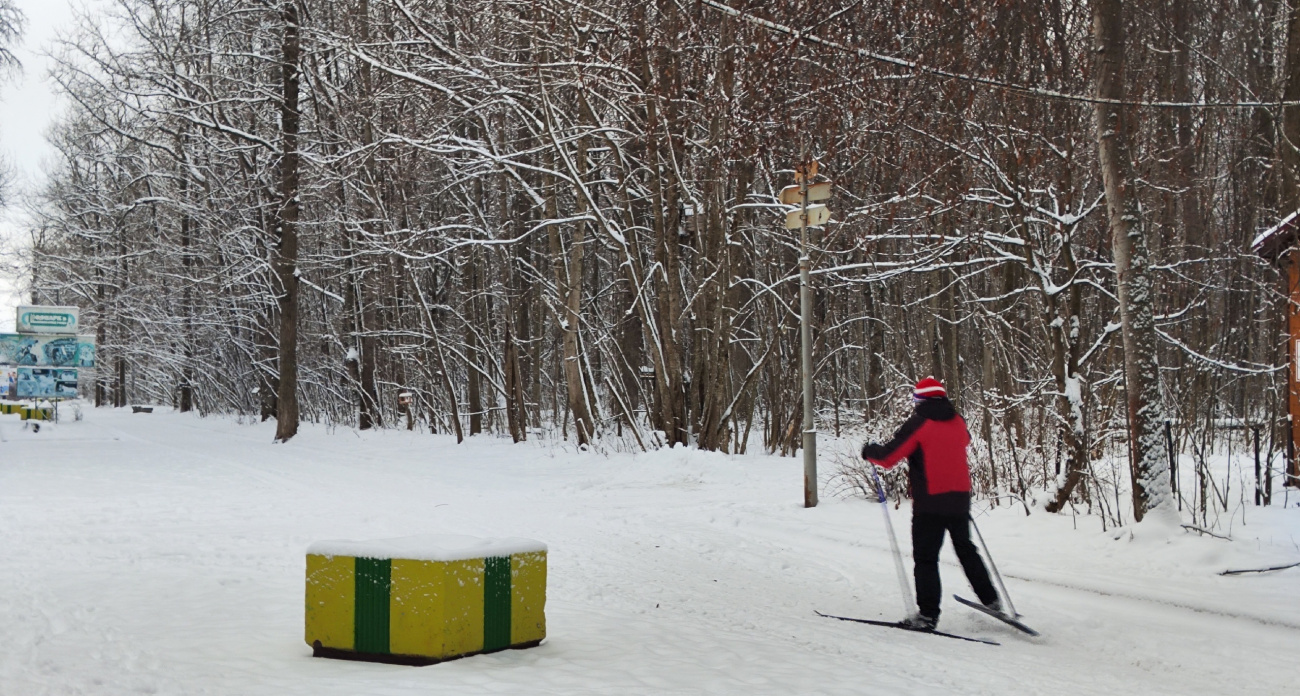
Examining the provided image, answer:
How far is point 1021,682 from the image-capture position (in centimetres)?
607

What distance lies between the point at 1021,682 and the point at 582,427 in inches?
673

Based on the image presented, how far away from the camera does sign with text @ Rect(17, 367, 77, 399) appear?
3831cm

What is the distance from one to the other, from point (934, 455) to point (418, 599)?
12.1 feet

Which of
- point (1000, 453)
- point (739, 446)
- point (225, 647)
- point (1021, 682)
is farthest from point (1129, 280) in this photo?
point (739, 446)

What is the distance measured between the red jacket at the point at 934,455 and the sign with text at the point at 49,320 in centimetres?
3806

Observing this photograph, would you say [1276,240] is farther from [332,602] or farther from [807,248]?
[332,602]

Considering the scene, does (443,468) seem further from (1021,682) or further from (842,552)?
(1021,682)

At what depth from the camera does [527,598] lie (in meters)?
6.74

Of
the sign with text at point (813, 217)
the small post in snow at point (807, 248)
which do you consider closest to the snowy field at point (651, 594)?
the small post in snow at point (807, 248)

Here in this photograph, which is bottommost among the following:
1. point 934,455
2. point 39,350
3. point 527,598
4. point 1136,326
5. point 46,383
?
point 527,598

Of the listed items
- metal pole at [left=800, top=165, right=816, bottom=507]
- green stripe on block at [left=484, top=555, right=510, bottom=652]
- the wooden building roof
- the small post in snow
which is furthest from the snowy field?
the wooden building roof

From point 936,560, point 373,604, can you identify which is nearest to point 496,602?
point 373,604

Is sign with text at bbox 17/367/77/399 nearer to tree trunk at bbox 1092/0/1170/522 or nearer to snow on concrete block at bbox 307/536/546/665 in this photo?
snow on concrete block at bbox 307/536/546/665

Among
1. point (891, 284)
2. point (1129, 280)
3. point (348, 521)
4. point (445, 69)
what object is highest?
point (445, 69)
